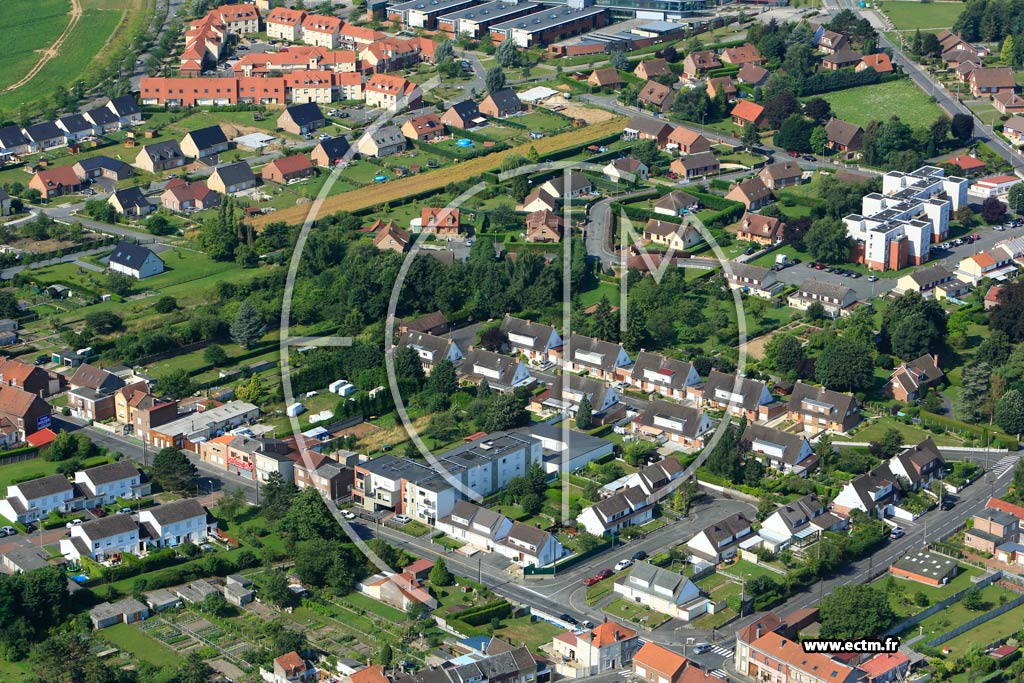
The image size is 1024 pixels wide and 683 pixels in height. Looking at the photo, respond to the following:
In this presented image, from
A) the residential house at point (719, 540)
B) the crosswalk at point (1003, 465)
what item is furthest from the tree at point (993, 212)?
the residential house at point (719, 540)

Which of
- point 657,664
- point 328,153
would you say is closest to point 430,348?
point 657,664

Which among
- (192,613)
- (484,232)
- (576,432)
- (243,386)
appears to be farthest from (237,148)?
(192,613)

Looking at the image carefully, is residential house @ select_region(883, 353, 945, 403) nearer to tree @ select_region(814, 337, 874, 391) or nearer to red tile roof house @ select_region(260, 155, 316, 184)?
tree @ select_region(814, 337, 874, 391)

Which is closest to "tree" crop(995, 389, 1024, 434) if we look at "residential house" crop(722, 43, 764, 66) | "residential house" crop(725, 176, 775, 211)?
"residential house" crop(725, 176, 775, 211)

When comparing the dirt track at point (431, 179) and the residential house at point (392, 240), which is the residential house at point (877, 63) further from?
the residential house at point (392, 240)

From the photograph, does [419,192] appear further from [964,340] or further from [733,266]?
[964,340]

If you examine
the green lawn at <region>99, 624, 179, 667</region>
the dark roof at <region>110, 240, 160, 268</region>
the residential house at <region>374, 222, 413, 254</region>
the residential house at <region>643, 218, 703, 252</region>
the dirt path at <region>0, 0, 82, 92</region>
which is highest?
the dirt path at <region>0, 0, 82, 92</region>
